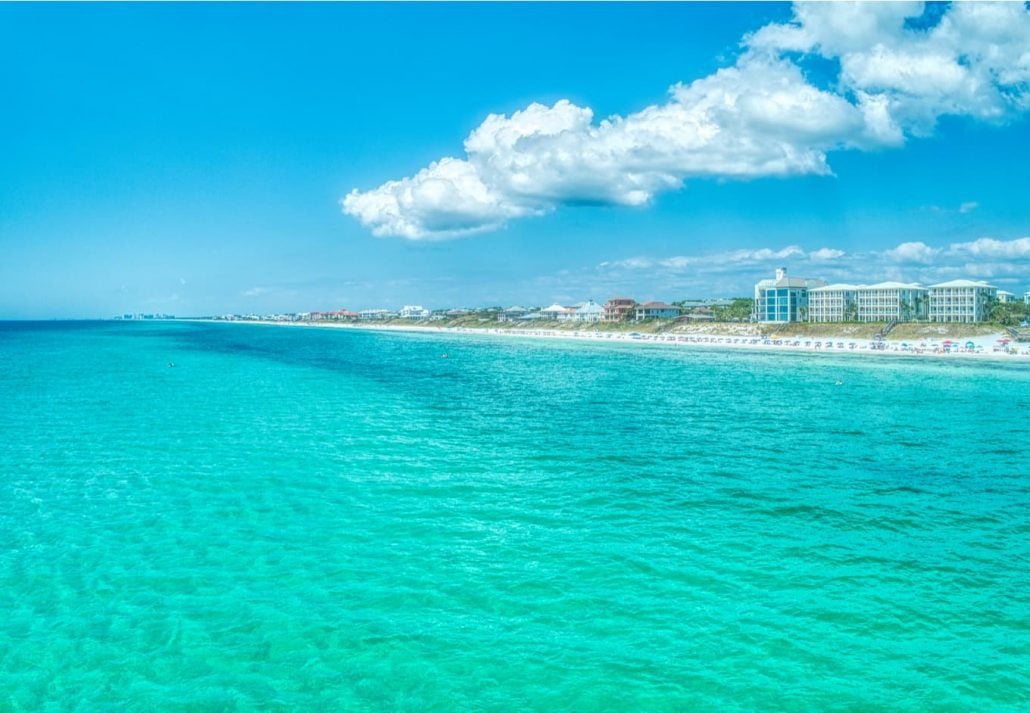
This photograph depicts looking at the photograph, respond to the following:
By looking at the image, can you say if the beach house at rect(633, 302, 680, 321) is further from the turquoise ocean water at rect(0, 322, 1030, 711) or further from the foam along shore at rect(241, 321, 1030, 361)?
the turquoise ocean water at rect(0, 322, 1030, 711)

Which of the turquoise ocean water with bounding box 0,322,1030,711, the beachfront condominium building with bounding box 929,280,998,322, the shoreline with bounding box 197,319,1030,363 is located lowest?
the turquoise ocean water with bounding box 0,322,1030,711

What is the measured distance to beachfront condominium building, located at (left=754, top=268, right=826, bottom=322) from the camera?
6324 inches

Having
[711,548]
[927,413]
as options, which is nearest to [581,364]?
[927,413]

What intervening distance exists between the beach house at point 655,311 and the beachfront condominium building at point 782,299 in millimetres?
29693

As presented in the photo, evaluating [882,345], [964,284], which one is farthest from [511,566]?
[964,284]

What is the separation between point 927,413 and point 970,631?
34244 mm

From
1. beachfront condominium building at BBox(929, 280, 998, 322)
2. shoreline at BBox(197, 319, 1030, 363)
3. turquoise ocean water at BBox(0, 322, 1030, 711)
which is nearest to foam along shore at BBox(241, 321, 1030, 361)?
shoreline at BBox(197, 319, 1030, 363)

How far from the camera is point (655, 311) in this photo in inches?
7584

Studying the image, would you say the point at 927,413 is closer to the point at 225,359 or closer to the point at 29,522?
the point at 29,522

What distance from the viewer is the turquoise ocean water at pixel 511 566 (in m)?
11.4

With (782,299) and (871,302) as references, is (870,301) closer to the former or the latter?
(871,302)

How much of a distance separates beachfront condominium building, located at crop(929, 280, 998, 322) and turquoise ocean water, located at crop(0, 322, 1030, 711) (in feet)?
396

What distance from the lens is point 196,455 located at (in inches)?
1112

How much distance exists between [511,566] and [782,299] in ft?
530
